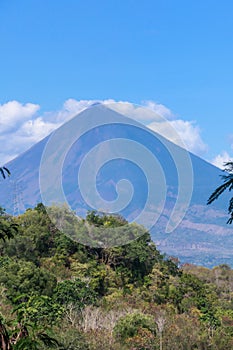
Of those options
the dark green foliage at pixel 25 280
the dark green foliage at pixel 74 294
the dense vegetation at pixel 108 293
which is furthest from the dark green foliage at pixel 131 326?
the dark green foliage at pixel 25 280

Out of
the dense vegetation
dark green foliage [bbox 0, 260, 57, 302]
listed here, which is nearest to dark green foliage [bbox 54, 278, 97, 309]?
the dense vegetation

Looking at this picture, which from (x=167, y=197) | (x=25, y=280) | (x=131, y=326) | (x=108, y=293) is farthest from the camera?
(x=167, y=197)

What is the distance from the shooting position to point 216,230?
15650cm

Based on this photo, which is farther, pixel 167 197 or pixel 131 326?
pixel 167 197

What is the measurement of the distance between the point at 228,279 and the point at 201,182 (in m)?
162

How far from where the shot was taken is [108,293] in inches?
896

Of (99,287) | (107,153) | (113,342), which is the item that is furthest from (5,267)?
(107,153)

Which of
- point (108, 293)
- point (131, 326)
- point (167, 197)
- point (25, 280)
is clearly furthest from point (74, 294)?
point (167, 197)

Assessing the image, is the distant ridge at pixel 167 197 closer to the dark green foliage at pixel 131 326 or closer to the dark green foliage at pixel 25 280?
the dark green foliage at pixel 25 280

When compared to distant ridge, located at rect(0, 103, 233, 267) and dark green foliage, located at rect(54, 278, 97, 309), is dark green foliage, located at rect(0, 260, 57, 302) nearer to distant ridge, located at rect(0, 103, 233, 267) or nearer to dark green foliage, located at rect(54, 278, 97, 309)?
dark green foliage, located at rect(54, 278, 97, 309)

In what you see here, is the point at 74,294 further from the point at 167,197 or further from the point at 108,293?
the point at 167,197

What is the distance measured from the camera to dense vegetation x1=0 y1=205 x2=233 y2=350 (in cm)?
1580

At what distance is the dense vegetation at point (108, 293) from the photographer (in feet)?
51.9

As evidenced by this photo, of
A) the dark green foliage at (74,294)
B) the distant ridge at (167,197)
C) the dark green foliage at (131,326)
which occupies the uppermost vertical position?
the distant ridge at (167,197)
